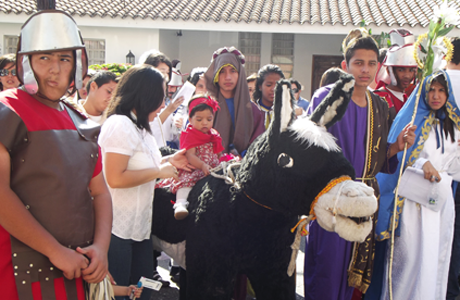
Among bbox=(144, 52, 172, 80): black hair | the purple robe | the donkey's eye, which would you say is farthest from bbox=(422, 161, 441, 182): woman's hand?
bbox=(144, 52, 172, 80): black hair

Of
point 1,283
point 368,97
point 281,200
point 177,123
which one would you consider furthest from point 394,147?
point 1,283

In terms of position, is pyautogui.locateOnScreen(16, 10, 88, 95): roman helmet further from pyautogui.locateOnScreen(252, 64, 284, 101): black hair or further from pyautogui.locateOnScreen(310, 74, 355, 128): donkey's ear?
pyautogui.locateOnScreen(252, 64, 284, 101): black hair

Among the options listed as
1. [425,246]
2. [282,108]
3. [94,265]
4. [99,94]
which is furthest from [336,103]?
[99,94]

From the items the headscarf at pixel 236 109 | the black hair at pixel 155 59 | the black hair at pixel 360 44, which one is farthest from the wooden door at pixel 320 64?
the black hair at pixel 360 44

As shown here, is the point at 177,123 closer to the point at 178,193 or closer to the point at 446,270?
the point at 178,193

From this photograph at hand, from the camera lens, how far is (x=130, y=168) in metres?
2.49

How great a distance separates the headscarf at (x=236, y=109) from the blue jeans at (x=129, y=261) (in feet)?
4.21

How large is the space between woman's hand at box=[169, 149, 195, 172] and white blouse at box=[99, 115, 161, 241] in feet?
0.56

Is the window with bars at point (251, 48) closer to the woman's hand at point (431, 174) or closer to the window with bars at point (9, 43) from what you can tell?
the window with bars at point (9, 43)

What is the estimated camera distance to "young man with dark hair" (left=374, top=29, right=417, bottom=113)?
3.96m

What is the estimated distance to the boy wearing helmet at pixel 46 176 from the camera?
1.45 meters

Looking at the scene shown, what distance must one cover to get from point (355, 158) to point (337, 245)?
70 cm

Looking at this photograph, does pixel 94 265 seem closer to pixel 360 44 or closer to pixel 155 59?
pixel 360 44

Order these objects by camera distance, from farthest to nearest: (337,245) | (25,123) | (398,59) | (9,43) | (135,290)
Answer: (9,43), (398,59), (337,245), (135,290), (25,123)
